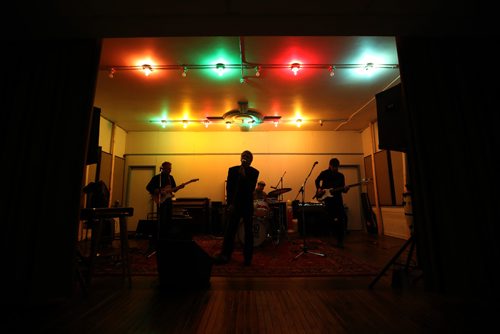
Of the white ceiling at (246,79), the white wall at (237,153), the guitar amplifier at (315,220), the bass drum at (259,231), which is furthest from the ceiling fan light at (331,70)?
the guitar amplifier at (315,220)

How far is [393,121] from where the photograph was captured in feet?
7.65

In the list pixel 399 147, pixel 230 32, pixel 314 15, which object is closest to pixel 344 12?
pixel 314 15

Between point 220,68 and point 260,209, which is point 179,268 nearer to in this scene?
point 260,209

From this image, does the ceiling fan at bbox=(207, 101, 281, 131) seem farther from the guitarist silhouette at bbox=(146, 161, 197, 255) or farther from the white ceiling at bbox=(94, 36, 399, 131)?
the guitarist silhouette at bbox=(146, 161, 197, 255)

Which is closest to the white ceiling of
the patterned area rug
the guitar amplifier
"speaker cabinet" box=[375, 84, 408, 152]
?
"speaker cabinet" box=[375, 84, 408, 152]

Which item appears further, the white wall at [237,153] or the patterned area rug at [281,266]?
the white wall at [237,153]

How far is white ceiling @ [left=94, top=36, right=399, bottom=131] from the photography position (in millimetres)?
3521

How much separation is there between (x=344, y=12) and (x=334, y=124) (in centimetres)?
515

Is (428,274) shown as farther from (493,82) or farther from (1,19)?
(1,19)

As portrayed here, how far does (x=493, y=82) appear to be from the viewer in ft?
7.37

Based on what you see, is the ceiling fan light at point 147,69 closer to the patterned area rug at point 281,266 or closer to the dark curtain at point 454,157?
the patterned area rug at point 281,266

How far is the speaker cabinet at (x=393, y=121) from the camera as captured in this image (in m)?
2.27

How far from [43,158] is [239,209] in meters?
2.04

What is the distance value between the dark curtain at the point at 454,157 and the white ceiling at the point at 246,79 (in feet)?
4.21
